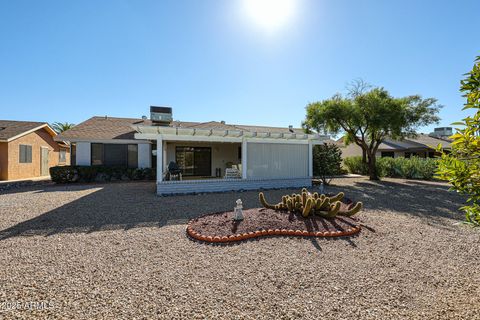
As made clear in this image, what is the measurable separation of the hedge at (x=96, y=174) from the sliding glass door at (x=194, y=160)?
218 cm

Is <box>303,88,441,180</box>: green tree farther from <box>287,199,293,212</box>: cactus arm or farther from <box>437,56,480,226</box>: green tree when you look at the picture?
<box>437,56,480,226</box>: green tree

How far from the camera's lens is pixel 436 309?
9.32 feet

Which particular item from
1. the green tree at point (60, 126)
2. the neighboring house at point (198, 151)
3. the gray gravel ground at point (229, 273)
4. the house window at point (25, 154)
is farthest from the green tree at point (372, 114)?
the green tree at point (60, 126)

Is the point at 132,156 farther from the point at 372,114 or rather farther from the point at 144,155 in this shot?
the point at 372,114

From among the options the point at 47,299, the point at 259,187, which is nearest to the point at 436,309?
the point at 47,299

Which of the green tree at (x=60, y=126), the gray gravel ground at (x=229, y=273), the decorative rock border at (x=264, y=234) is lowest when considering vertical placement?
the gray gravel ground at (x=229, y=273)

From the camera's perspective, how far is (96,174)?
15500 millimetres

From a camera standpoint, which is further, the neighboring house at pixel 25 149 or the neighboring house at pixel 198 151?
the neighboring house at pixel 25 149

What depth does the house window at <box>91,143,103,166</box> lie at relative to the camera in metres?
16.1

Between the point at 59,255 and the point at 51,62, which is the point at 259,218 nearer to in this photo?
the point at 59,255

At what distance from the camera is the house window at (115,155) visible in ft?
53.1

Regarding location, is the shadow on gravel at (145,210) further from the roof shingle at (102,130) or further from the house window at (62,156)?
the house window at (62,156)

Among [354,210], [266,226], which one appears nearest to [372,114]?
[354,210]

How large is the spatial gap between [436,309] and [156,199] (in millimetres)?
8989
